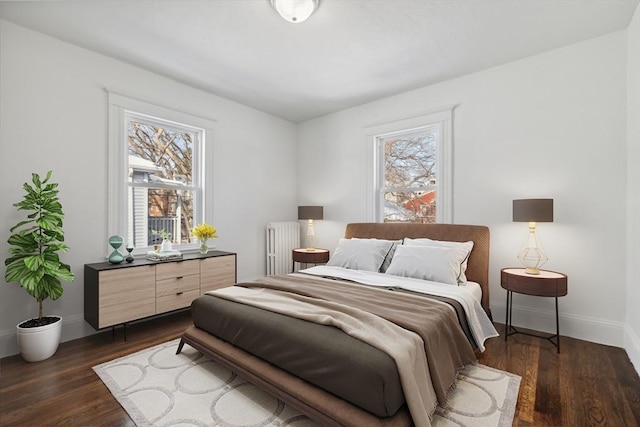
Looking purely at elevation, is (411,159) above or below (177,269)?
above

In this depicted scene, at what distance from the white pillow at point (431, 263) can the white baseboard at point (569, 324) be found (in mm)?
919

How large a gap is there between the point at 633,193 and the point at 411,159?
219 cm

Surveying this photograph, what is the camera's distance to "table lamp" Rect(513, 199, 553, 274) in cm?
269

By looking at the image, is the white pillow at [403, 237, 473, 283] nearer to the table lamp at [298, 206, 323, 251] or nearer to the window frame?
the window frame

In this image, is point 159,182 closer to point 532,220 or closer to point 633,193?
point 532,220

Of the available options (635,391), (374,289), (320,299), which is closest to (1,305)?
(320,299)

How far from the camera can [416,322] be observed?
1839mm

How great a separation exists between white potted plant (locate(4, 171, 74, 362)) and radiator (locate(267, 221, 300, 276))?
256cm

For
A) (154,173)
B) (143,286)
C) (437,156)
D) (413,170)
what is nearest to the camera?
(143,286)

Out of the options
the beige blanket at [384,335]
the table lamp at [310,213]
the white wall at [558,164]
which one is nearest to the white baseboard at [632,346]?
the white wall at [558,164]

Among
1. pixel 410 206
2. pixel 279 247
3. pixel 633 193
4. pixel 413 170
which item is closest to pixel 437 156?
pixel 413 170

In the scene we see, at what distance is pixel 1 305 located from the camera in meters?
2.52

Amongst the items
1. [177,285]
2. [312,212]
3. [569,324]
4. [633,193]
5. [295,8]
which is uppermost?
[295,8]

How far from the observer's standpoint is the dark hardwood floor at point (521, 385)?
1.74 metres
